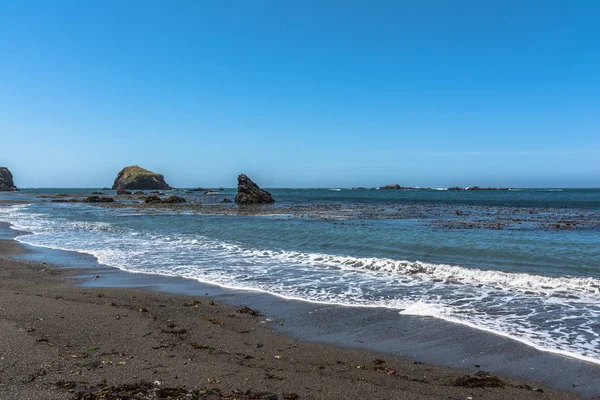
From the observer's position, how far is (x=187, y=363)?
598 cm

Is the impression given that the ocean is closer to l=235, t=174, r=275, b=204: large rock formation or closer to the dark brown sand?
the dark brown sand

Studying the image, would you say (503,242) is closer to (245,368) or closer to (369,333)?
(369,333)

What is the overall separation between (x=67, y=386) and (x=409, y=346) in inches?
209

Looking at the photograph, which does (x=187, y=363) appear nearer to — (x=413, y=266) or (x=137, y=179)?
(x=413, y=266)

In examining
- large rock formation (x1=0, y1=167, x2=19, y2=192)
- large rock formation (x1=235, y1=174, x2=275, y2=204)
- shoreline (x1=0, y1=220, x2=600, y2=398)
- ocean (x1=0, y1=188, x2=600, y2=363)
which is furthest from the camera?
large rock formation (x1=0, y1=167, x2=19, y2=192)

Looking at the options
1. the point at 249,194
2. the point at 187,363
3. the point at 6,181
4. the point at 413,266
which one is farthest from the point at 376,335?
the point at 6,181

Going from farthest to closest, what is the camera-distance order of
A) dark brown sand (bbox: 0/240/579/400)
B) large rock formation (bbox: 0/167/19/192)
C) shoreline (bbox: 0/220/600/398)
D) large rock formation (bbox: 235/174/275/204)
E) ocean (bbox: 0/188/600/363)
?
large rock formation (bbox: 0/167/19/192)
large rock formation (bbox: 235/174/275/204)
ocean (bbox: 0/188/600/363)
shoreline (bbox: 0/220/600/398)
dark brown sand (bbox: 0/240/579/400)

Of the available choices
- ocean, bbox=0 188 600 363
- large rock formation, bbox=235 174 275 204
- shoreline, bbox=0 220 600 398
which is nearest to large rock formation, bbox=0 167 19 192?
large rock formation, bbox=235 174 275 204

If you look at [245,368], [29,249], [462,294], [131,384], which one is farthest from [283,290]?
[29,249]

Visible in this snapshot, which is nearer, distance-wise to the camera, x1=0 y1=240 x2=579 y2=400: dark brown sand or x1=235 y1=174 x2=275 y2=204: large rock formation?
x1=0 y1=240 x2=579 y2=400: dark brown sand

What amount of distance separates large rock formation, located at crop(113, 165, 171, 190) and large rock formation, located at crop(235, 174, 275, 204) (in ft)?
368

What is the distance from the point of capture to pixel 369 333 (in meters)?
7.86

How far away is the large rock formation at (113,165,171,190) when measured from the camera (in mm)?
164750

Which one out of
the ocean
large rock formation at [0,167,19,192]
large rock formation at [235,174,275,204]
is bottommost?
the ocean
